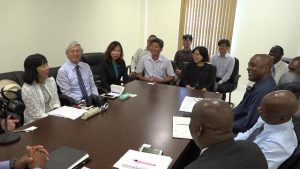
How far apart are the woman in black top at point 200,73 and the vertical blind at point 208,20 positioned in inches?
104

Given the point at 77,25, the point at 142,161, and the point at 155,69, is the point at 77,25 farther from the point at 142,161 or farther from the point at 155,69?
the point at 142,161

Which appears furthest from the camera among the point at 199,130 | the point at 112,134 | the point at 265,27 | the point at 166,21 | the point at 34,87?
the point at 166,21

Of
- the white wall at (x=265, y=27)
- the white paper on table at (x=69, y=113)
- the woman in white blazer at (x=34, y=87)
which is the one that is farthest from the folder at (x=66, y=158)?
the white wall at (x=265, y=27)

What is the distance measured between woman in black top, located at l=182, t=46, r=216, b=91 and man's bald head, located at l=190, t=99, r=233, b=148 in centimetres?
253

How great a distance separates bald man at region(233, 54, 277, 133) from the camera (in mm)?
2219

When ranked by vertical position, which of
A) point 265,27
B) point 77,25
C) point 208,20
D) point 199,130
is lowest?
point 199,130

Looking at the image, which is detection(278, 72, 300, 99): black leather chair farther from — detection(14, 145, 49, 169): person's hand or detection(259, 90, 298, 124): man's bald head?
detection(14, 145, 49, 169): person's hand

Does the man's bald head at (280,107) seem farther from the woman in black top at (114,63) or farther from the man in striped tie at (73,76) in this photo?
the woman in black top at (114,63)

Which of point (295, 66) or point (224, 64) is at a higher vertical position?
point (295, 66)

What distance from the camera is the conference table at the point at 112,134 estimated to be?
1.55 meters

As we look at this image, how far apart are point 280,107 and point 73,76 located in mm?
2245

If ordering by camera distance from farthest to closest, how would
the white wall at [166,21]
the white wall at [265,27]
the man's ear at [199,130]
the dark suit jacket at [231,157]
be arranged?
the white wall at [166,21] → the white wall at [265,27] → the man's ear at [199,130] → the dark suit jacket at [231,157]

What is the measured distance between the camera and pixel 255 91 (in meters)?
2.28

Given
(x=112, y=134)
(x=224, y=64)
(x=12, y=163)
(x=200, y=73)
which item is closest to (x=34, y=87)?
(x=112, y=134)
